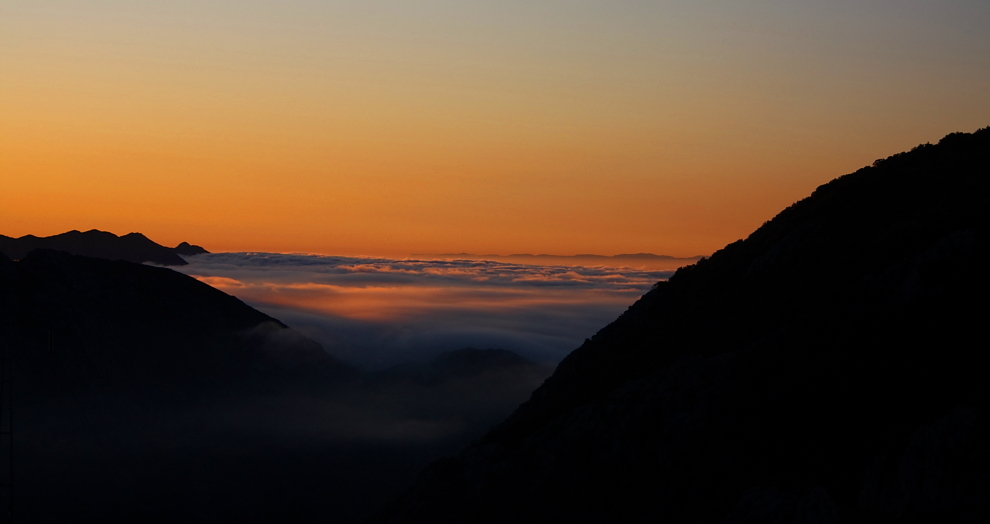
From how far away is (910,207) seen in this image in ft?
219

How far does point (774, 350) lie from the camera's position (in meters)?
55.7

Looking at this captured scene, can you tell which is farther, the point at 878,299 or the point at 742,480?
the point at 878,299

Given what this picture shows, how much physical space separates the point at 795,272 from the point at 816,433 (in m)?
20.7

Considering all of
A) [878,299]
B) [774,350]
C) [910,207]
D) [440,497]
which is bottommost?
[440,497]

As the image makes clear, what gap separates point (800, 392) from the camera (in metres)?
51.4

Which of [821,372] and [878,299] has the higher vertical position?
[878,299]

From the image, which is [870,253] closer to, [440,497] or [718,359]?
[718,359]

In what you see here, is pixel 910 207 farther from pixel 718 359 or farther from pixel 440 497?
pixel 440 497

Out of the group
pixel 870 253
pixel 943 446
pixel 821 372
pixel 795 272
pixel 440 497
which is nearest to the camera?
pixel 943 446

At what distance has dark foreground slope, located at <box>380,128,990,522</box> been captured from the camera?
41.6m

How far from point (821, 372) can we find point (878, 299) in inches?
255

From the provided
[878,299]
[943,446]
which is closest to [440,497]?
[878,299]

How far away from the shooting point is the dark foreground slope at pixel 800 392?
41562mm

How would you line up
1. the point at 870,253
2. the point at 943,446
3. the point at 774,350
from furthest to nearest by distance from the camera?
the point at 870,253 < the point at 774,350 < the point at 943,446
